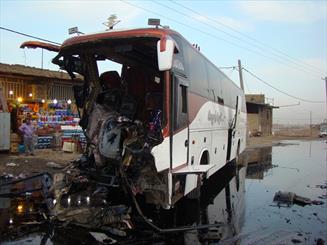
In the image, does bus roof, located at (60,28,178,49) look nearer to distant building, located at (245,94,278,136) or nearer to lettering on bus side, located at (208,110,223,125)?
lettering on bus side, located at (208,110,223,125)

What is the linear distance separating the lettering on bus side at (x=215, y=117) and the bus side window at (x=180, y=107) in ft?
9.13

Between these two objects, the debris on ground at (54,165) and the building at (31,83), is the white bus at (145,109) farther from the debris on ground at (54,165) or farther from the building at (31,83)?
the building at (31,83)

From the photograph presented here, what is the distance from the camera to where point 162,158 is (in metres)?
6.29

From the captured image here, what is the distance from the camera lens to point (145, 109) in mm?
8453

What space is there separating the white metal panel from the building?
14.1ft

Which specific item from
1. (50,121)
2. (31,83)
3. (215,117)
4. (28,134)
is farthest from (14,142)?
(215,117)

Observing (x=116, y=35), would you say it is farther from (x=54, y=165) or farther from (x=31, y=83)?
(x=31, y=83)

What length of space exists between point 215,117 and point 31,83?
554 inches

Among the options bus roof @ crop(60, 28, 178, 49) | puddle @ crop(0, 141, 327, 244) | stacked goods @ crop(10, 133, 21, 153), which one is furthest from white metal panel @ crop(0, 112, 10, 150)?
bus roof @ crop(60, 28, 178, 49)

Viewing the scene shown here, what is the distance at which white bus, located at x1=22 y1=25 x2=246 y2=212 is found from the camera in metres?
6.59

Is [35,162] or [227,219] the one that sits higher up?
[35,162]

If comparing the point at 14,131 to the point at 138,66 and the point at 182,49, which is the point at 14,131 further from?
the point at 182,49

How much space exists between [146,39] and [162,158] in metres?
2.12

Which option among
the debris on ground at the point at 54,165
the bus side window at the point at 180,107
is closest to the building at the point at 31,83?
the debris on ground at the point at 54,165
